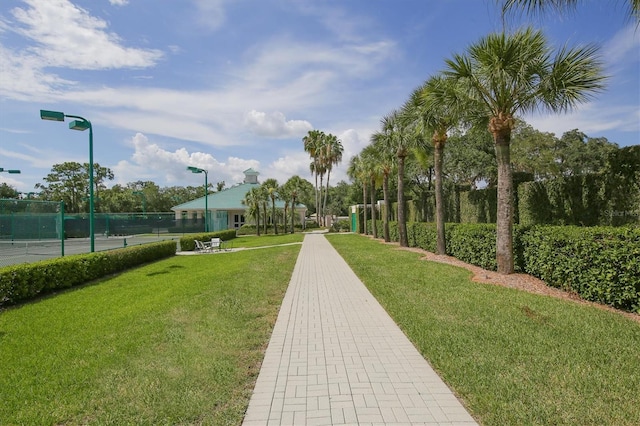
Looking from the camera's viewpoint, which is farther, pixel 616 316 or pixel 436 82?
pixel 436 82

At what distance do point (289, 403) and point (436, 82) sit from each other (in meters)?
10.5

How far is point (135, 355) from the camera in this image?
15.6ft

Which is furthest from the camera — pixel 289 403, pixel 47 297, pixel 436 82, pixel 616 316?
pixel 436 82

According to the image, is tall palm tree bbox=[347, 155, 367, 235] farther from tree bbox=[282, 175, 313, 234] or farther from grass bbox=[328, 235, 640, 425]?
grass bbox=[328, 235, 640, 425]

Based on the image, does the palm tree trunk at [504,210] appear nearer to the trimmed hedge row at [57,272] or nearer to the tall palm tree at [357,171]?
the trimmed hedge row at [57,272]

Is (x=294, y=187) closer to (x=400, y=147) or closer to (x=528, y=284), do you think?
(x=400, y=147)

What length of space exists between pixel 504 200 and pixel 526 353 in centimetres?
618

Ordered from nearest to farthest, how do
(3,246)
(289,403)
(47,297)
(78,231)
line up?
1. (289,403)
2. (47,297)
3. (3,246)
4. (78,231)


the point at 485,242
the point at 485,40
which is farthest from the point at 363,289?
the point at 485,40

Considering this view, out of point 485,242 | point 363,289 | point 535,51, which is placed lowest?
point 363,289

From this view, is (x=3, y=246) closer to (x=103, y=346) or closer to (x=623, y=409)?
(x=103, y=346)

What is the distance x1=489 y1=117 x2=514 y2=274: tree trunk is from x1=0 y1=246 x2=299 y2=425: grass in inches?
232

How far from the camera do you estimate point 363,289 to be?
363 inches

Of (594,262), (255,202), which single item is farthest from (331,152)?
(594,262)
